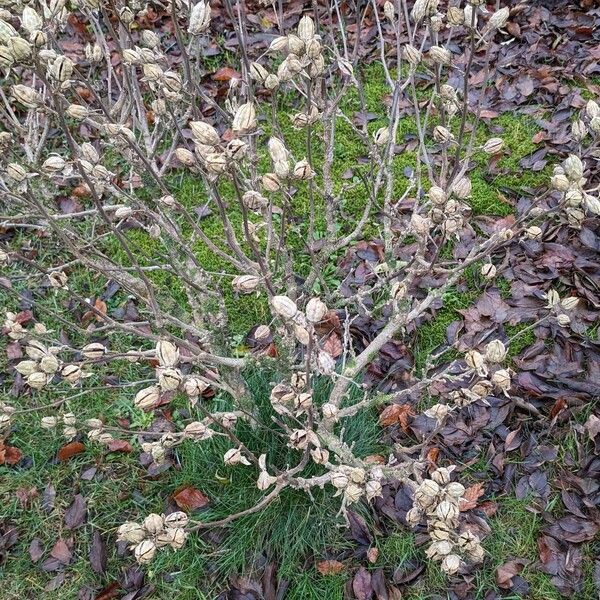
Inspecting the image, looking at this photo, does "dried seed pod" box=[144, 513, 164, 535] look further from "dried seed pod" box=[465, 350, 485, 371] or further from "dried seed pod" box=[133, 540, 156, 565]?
"dried seed pod" box=[465, 350, 485, 371]

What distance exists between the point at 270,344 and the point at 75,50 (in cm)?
300

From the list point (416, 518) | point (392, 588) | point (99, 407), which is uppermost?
point (416, 518)

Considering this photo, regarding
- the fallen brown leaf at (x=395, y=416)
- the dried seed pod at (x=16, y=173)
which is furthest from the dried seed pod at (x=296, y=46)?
the fallen brown leaf at (x=395, y=416)

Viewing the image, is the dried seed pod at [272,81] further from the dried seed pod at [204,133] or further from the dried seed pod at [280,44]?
the dried seed pod at [204,133]

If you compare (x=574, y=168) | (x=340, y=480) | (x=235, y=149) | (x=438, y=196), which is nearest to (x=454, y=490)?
(x=340, y=480)

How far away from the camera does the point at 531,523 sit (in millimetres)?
2338

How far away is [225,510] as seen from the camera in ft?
7.87

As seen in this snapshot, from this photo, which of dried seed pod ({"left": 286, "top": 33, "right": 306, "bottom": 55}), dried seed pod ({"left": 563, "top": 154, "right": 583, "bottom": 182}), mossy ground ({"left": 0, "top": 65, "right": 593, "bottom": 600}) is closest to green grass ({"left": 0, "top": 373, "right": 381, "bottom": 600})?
mossy ground ({"left": 0, "top": 65, "right": 593, "bottom": 600})

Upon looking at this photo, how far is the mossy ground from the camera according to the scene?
2.31 metres

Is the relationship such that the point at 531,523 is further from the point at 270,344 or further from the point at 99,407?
the point at 99,407

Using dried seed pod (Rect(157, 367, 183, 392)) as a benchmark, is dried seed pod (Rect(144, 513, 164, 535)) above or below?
below

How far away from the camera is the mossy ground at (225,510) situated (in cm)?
231

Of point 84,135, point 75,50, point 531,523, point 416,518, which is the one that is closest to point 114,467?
point 416,518

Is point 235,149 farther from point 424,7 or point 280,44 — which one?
Result: point 424,7
